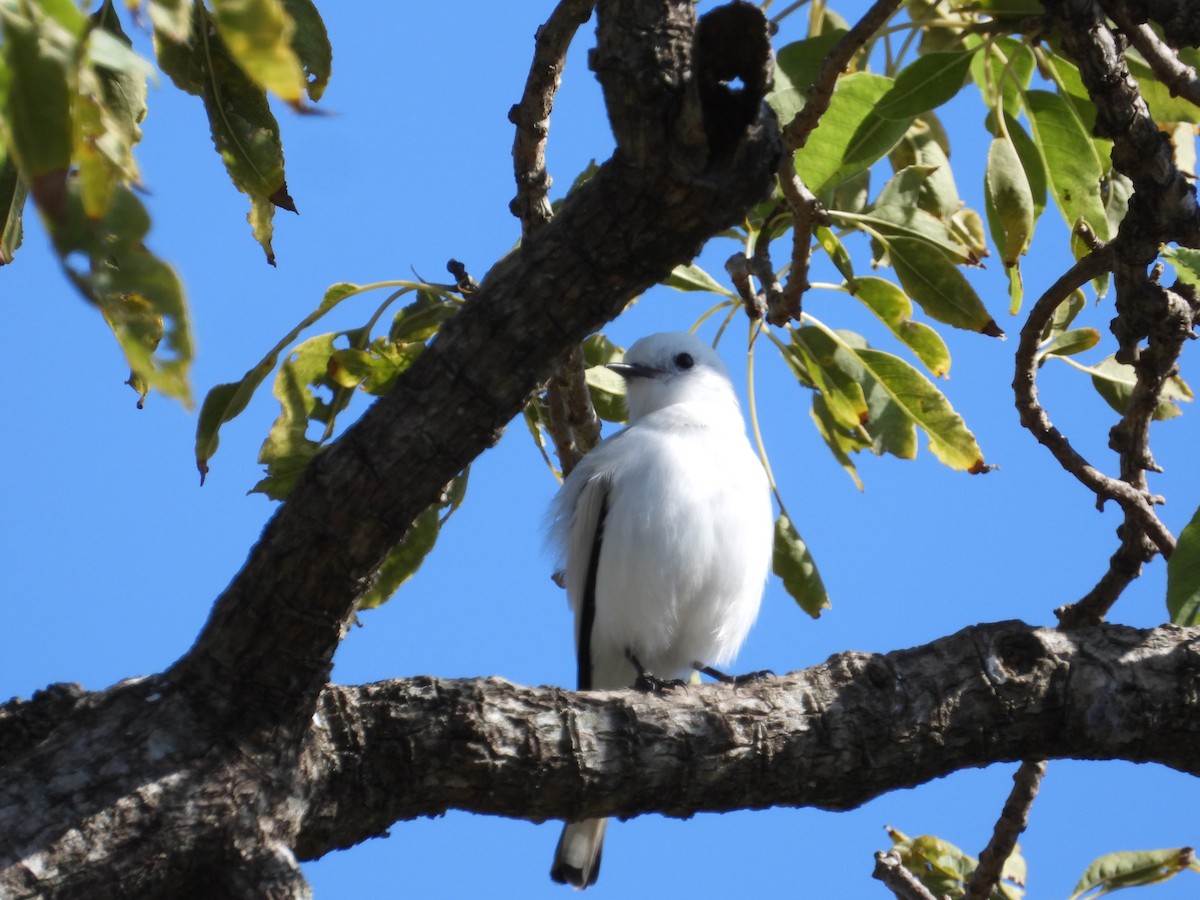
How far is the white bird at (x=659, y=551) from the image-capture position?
18.9ft

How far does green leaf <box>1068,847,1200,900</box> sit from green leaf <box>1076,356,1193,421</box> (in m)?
1.73

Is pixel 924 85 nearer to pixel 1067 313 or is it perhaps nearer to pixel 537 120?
pixel 1067 313

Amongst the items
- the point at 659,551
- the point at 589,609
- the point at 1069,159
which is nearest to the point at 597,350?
the point at 659,551

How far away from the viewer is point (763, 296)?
15.9ft

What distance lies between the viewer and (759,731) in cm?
338

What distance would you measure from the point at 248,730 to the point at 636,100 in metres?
1.69

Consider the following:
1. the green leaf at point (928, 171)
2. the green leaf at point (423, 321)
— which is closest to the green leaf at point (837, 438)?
the green leaf at point (928, 171)

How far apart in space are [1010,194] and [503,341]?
230cm

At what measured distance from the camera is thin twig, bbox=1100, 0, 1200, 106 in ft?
12.6

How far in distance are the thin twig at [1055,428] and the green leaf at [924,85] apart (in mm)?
726

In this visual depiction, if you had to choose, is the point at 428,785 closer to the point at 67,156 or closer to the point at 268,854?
the point at 268,854

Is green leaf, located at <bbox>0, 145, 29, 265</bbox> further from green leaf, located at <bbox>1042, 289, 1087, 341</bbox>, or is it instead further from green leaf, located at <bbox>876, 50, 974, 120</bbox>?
green leaf, located at <bbox>1042, 289, 1087, 341</bbox>

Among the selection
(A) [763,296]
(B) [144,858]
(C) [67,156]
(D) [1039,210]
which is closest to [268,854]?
(B) [144,858]

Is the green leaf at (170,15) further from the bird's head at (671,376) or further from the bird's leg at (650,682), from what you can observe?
the bird's head at (671,376)
